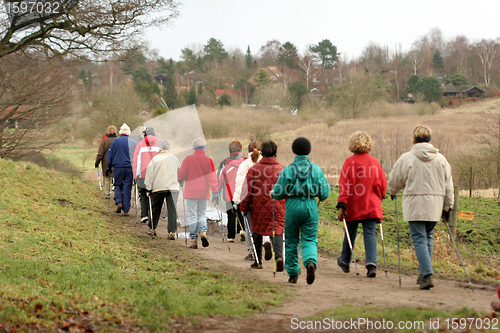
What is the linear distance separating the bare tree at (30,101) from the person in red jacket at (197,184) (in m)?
11.9

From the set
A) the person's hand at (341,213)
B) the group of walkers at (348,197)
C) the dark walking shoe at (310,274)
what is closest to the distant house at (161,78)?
the group of walkers at (348,197)

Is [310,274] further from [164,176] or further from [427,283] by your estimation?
[164,176]

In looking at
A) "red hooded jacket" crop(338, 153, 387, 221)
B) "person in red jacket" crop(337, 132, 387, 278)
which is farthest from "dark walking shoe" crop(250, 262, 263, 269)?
"red hooded jacket" crop(338, 153, 387, 221)

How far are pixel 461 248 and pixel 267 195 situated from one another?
5828 mm

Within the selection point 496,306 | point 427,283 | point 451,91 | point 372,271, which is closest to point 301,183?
point 372,271

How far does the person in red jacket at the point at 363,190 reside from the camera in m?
6.70

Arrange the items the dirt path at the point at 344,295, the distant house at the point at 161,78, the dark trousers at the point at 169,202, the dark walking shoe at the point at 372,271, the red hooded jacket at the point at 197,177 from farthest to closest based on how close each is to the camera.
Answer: the distant house at the point at 161,78 → the dark trousers at the point at 169,202 → the red hooded jacket at the point at 197,177 → the dark walking shoe at the point at 372,271 → the dirt path at the point at 344,295

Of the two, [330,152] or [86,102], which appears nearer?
[330,152]

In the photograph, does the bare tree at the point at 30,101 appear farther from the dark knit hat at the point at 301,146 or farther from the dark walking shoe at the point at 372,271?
the dark walking shoe at the point at 372,271

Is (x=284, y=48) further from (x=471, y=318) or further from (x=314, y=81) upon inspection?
(x=471, y=318)

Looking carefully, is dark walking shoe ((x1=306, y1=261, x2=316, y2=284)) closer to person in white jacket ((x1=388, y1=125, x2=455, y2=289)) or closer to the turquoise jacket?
the turquoise jacket

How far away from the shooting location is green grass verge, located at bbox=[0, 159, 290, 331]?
4469 mm

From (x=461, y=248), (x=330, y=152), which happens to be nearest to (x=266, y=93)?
(x=330, y=152)

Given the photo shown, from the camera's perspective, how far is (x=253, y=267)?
7.77 m
